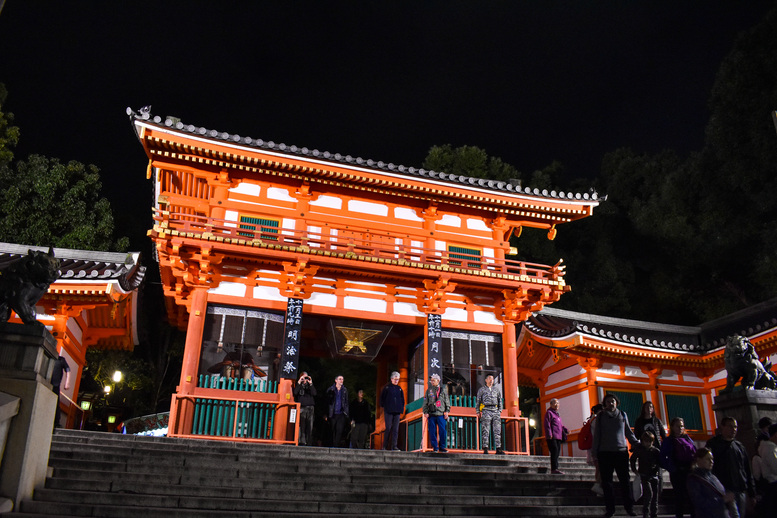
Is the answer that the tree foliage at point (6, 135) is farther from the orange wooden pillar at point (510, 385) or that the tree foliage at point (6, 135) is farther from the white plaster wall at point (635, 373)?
the white plaster wall at point (635, 373)

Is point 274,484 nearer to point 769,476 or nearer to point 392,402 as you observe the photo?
point 392,402

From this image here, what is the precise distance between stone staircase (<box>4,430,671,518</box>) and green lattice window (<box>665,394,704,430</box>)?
1085 centimetres

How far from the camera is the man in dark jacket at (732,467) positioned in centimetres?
658

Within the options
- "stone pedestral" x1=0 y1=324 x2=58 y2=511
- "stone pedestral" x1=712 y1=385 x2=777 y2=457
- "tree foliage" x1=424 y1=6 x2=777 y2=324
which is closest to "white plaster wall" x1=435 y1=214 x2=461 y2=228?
"stone pedestral" x1=712 y1=385 x2=777 y2=457

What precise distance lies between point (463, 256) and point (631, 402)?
7.87 m

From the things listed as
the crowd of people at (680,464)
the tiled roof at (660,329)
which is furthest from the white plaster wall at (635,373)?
the crowd of people at (680,464)

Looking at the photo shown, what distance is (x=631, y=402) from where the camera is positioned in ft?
61.1

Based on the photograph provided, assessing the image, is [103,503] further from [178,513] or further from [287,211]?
[287,211]

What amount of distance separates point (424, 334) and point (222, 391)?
5.41m

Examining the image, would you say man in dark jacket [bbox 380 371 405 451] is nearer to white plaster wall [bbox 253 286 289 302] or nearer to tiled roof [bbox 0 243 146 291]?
white plaster wall [bbox 253 286 289 302]

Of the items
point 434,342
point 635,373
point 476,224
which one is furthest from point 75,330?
point 635,373

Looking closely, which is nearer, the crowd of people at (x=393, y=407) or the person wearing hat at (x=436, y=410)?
the person wearing hat at (x=436, y=410)

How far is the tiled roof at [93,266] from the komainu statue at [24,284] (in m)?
5.70

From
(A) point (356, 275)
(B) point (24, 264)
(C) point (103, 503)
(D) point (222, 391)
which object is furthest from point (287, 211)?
(C) point (103, 503)
